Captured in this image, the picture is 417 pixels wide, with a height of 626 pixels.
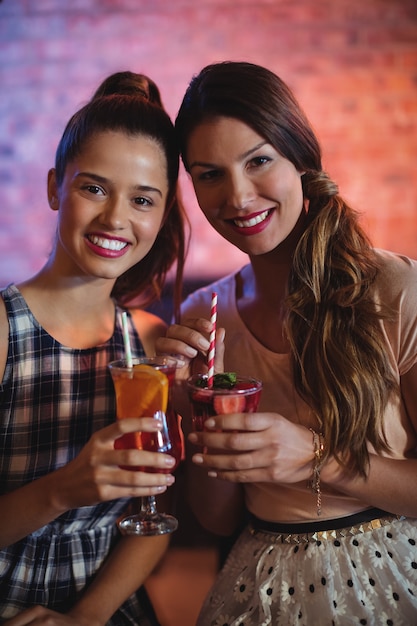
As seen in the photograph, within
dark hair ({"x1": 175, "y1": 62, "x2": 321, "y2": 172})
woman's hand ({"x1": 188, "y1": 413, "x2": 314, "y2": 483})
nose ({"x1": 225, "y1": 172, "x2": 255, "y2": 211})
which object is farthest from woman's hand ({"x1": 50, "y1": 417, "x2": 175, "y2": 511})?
dark hair ({"x1": 175, "y1": 62, "x2": 321, "y2": 172})

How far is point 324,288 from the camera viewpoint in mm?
2045

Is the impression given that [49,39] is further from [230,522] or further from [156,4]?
[230,522]

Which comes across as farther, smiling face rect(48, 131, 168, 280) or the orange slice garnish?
smiling face rect(48, 131, 168, 280)

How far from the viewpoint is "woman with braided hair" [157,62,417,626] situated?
1.83 metres

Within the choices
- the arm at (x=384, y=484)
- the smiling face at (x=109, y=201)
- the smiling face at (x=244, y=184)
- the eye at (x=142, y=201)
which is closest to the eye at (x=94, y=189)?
the smiling face at (x=109, y=201)

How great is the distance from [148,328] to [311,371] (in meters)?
0.67

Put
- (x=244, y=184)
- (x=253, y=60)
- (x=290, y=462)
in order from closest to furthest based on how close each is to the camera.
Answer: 1. (x=290, y=462)
2. (x=244, y=184)
3. (x=253, y=60)

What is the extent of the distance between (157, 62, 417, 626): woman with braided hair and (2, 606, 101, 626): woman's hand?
408 millimetres

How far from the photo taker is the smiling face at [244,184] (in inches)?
76.0

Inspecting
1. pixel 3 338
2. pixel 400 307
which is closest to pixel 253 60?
pixel 400 307

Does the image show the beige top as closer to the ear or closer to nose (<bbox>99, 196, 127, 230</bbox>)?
nose (<bbox>99, 196, 127, 230</bbox>)

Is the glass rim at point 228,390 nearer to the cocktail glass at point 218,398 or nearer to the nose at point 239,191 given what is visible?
the cocktail glass at point 218,398

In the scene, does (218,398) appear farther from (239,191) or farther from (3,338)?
(3,338)

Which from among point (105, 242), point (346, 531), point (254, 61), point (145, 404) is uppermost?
point (254, 61)
